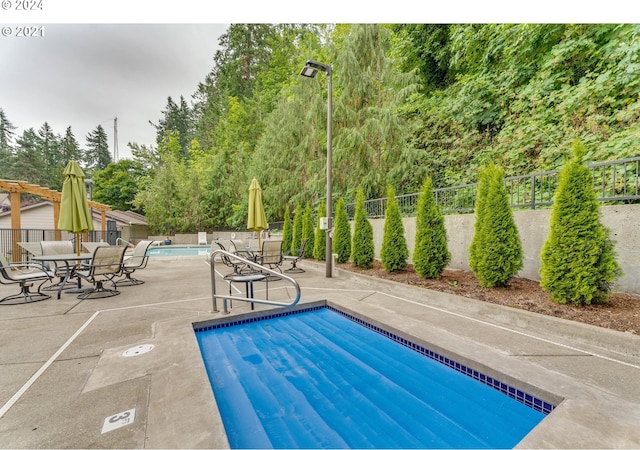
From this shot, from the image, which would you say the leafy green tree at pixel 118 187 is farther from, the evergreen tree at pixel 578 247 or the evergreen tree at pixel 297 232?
the evergreen tree at pixel 578 247

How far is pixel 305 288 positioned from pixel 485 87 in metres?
10.3

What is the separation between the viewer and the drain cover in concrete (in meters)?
2.77

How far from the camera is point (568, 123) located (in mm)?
7707

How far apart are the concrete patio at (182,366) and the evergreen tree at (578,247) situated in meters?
0.66

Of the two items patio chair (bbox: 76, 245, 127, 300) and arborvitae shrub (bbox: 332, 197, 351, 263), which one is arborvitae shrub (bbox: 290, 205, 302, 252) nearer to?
arborvitae shrub (bbox: 332, 197, 351, 263)

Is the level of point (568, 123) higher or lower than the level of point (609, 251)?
higher

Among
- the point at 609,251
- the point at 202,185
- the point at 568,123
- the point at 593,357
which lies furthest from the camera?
the point at 202,185

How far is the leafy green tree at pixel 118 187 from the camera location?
33.9 meters

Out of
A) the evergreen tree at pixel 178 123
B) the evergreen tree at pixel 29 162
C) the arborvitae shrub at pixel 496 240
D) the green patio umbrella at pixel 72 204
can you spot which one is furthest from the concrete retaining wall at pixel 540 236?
the evergreen tree at pixel 29 162

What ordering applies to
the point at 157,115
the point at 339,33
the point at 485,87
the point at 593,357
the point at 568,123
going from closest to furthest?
the point at 593,357 < the point at 568,123 < the point at 485,87 < the point at 339,33 < the point at 157,115

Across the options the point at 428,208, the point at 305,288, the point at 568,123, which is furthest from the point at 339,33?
the point at 305,288

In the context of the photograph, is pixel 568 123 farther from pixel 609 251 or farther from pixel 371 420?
pixel 371 420

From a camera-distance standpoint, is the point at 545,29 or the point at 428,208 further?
the point at 545,29

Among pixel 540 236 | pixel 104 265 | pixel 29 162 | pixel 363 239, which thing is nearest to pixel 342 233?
pixel 363 239
